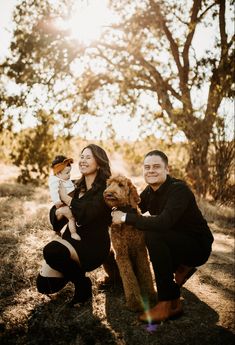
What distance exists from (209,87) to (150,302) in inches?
314

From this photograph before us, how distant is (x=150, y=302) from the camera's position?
3490mm

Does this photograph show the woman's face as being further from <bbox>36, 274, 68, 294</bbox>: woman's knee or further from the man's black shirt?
<bbox>36, 274, 68, 294</bbox>: woman's knee

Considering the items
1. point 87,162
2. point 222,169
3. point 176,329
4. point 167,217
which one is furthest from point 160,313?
point 222,169

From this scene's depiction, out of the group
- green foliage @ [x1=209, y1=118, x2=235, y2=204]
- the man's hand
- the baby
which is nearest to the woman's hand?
the baby

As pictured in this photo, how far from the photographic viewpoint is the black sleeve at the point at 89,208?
340cm

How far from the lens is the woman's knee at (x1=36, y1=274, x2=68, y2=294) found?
3.39 metres

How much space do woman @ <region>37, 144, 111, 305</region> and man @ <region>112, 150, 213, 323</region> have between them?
325 mm


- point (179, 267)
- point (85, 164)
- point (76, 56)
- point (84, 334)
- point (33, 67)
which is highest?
point (76, 56)

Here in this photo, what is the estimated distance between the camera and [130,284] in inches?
132

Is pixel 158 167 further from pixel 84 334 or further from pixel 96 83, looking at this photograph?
pixel 96 83

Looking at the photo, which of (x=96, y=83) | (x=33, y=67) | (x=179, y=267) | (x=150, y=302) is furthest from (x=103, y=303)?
(x=96, y=83)

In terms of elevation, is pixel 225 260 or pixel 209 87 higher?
pixel 209 87

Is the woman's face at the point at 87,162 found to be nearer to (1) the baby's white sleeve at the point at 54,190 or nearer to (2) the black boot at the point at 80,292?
(1) the baby's white sleeve at the point at 54,190

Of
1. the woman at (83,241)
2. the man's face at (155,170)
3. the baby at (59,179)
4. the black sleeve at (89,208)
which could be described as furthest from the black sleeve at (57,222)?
the man's face at (155,170)
